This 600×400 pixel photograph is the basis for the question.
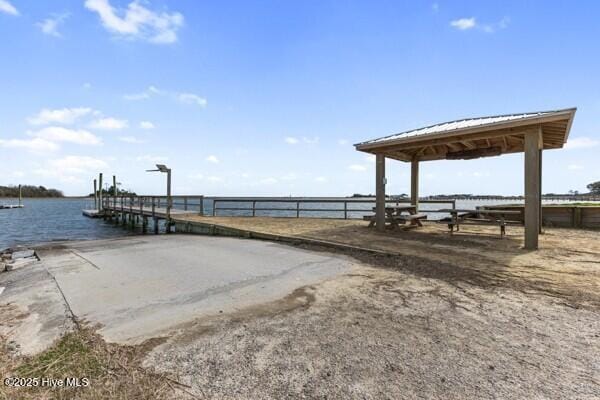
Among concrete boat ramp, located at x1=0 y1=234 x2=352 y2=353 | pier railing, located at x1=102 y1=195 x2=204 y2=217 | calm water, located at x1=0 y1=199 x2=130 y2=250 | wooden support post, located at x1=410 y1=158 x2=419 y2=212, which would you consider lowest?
calm water, located at x1=0 y1=199 x2=130 y2=250

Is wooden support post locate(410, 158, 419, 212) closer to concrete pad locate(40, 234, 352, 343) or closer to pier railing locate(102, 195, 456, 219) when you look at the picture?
pier railing locate(102, 195, 456, 219)

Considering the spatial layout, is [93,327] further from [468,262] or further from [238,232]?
[238,232]

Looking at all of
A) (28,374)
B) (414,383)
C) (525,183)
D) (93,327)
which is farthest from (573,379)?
(525,183)

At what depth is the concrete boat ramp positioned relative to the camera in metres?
2.82

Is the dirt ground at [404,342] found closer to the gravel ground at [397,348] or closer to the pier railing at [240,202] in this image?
the gravel ground at [397,348]

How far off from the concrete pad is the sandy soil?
0.40 m

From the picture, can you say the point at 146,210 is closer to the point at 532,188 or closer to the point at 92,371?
the point at 92,371

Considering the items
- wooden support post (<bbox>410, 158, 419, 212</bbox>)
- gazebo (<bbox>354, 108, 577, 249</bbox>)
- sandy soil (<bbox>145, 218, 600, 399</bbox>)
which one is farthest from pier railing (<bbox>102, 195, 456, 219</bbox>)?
sandy soil (<bbox>145, 218, 600, 399</bbox>)

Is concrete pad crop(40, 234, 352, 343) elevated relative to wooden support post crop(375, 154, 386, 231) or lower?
lower

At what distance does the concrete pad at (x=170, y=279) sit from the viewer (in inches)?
117

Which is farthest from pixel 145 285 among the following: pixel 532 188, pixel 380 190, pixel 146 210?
pixel 146 210

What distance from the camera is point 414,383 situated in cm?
187

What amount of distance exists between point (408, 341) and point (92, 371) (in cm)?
233

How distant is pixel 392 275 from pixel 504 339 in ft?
6.40
